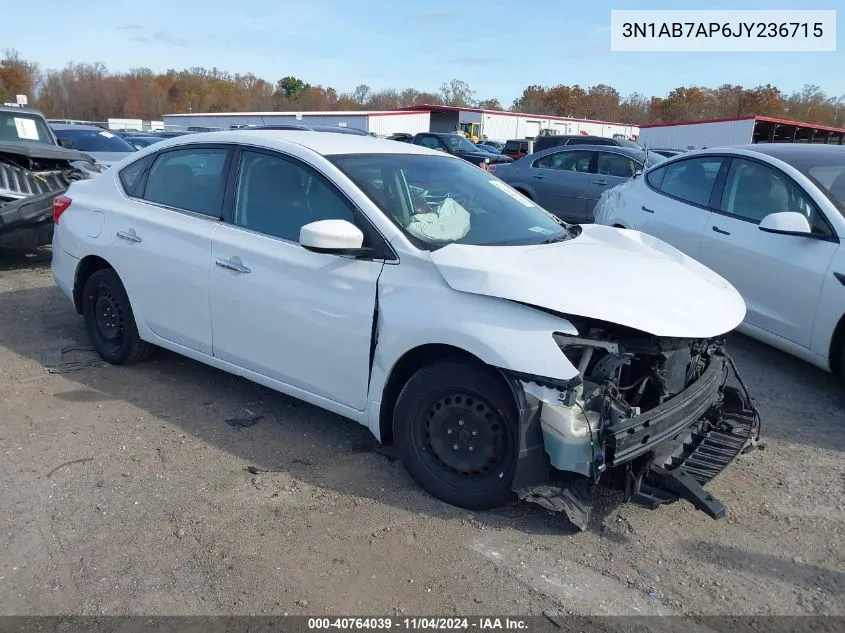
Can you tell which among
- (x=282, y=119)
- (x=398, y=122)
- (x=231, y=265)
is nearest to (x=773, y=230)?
(x=231, y=265)

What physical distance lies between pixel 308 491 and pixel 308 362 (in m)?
0.69

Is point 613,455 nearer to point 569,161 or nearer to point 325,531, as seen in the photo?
point 325,531

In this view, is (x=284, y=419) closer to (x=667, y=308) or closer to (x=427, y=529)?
(x=427, y=529)

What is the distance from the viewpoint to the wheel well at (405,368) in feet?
10.5

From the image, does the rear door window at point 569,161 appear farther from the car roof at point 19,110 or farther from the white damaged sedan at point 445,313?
the car roof at point 19,110

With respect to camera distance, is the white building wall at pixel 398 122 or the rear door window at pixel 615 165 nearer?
the rear door window at pixel 615 165

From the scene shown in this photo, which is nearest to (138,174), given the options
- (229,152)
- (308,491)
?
(229,152)

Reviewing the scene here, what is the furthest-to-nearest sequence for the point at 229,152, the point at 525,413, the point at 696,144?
the point at 696,144
the point at 229,152
the point at 525,413

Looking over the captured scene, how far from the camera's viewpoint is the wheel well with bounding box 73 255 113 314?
4.90 metres

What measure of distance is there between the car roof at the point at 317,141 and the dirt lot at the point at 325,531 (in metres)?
1.69

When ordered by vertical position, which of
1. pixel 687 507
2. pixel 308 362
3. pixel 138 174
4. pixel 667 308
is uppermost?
pixel 138 174

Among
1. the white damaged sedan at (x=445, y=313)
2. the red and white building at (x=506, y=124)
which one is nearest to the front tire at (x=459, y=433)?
the white damaged sedan at (x=445, y=313)

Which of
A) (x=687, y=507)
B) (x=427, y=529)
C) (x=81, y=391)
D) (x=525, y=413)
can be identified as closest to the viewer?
(x=525, y=413)

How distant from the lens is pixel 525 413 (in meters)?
2.95
